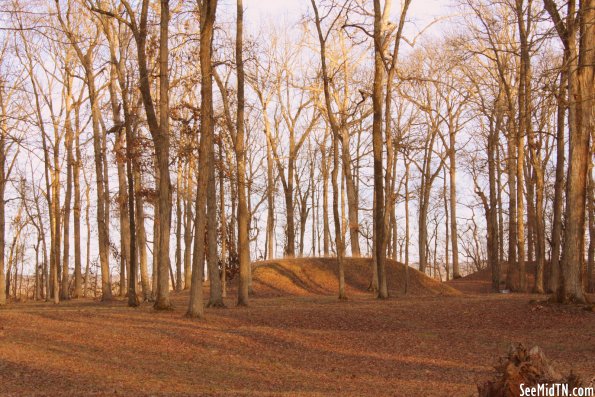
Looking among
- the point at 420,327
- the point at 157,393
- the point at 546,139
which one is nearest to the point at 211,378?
the point at 157,393

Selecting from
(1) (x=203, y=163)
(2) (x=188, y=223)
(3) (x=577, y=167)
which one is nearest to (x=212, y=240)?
(1) (x=203, y=163)

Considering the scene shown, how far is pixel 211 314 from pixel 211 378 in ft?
25.0

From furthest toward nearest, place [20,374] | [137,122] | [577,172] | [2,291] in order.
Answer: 1. [2,291]
2. [137,122]
3. [577,172]
4. [20,374]

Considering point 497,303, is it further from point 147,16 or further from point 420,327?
point 147,16

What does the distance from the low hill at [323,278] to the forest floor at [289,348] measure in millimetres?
13332

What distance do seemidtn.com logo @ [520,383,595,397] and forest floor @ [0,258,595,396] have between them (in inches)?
124

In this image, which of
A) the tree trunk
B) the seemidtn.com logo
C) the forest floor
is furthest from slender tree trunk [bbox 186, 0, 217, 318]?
the seemidtn.com logo

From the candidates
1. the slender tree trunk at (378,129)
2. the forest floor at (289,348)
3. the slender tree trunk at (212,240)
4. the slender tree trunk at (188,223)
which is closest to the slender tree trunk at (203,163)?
the forest floor at (289,348)

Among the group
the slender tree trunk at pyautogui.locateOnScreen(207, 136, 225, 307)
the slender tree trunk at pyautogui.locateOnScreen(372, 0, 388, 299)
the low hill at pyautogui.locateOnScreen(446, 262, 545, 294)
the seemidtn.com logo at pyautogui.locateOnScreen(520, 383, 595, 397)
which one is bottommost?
the low hill at pyautogui.locateOnScreen(446, 262, 545, 294)

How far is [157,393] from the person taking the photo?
9398 mm

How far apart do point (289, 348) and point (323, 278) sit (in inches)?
854

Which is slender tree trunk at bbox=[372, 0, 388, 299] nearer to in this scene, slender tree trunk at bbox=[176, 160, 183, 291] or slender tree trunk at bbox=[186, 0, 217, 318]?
slender tree trunk at bbox=[186, 0, 217, 318]

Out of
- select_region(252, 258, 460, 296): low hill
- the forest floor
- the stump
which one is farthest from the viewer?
select_region(252, 258, 460, 296): low hill

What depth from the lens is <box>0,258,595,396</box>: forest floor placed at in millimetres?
10305
